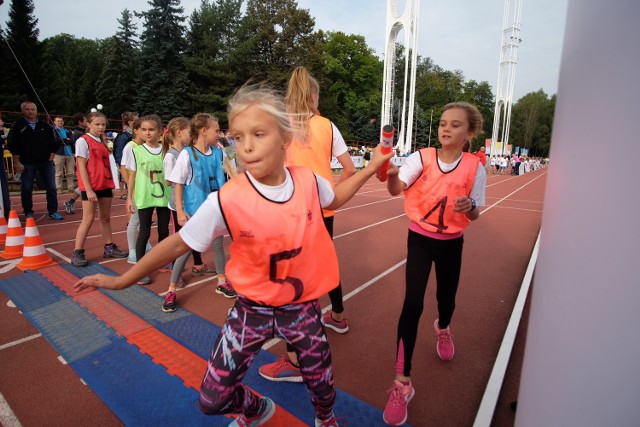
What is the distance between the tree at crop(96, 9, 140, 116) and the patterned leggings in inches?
1637

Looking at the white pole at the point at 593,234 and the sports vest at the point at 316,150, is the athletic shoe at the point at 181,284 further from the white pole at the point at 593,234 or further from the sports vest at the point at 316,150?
the white pole at the point at 593,234

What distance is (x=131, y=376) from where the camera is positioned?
2.79 m

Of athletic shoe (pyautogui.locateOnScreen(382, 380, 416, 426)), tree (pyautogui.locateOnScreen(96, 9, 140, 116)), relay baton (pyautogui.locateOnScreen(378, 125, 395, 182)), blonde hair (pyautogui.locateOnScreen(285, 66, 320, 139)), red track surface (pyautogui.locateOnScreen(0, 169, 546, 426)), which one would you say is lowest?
red track surface (pyautogui.locateOnScreen(0, 169, 546, 426))

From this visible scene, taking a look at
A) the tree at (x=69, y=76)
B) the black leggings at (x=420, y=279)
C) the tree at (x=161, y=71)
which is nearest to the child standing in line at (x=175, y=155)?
the black leggings at (x=420, y=279)

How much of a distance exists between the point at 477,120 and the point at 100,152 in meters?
5.19

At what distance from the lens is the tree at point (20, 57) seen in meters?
30.8

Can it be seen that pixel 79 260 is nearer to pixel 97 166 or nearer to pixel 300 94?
pixel 97 166

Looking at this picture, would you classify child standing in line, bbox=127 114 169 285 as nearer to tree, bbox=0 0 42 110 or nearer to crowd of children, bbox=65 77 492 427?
crowd of children, bbox=65 77 492 427

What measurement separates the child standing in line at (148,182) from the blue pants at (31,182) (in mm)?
4637

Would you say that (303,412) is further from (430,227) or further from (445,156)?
(445,156)

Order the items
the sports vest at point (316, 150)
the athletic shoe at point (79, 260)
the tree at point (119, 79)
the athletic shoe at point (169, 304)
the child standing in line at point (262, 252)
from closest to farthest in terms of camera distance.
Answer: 1. the child standing in line at point (262, 252)
2. the sports vest at point (316, 150)
3. the athletic shoe at point (169, 304)
4. the athletic shoe at point (79, 260)
5. the tree at point (119, 79)

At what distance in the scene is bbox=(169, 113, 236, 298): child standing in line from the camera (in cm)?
397

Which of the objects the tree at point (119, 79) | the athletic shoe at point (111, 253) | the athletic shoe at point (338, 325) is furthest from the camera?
the tree at point (119, 79)

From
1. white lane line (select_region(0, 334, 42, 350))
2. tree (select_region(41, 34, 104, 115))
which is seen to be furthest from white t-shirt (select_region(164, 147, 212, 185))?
tree (select_region(41, 34, 104, 115))
